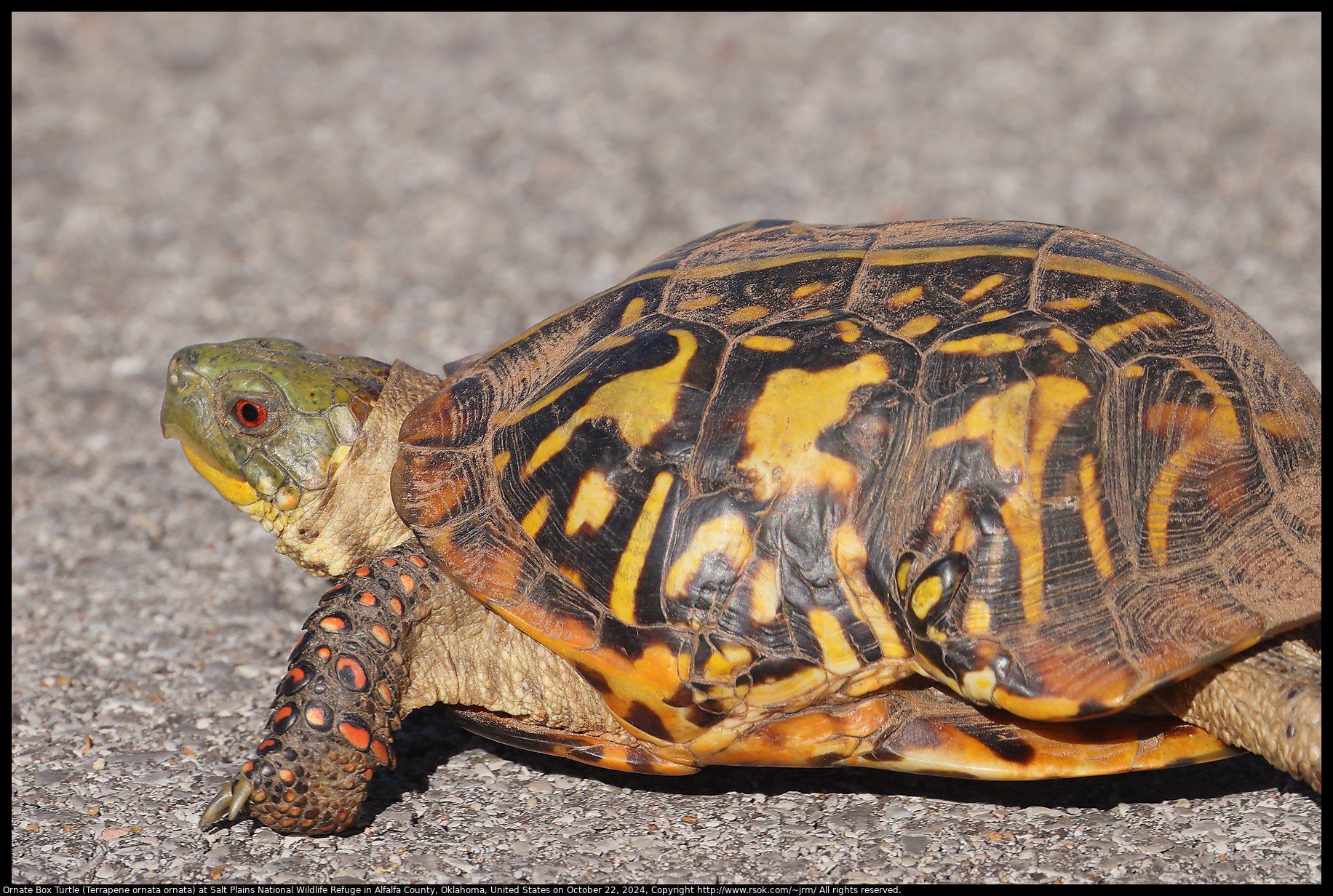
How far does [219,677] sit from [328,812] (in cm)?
86

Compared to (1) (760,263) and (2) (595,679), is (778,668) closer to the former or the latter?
(2) (595,679)

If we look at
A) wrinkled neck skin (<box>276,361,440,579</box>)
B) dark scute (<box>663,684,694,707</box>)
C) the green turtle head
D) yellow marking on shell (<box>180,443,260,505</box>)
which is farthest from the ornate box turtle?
yellow marking on shell (<box>180,443,260,505</box>)

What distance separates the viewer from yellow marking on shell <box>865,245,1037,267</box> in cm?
246

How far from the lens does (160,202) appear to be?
5.90 m

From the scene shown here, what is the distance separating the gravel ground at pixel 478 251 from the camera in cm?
247

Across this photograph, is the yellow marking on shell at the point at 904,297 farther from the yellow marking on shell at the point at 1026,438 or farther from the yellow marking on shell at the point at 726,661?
the yellow marking on shell at the point at 726,661

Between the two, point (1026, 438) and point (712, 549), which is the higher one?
point (1026, 438)

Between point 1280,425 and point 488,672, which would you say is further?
→ point 488,672

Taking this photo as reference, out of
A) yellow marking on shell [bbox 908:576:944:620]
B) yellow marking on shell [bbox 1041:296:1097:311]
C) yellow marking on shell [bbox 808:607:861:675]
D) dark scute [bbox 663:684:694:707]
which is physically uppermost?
yellow marking on shell [bbox 1041:296:1097:311]

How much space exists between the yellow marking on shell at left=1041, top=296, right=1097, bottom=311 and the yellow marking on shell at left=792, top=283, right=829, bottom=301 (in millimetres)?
447

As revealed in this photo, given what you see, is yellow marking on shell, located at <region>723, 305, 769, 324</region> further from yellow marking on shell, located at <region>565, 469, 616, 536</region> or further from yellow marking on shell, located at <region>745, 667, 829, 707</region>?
yellow marking on shell, located at <region>745, 667, 829, 707</region>

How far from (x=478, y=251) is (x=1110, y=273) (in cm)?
361

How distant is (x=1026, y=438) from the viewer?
7.26 feet

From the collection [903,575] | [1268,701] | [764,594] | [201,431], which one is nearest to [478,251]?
[201,431]
